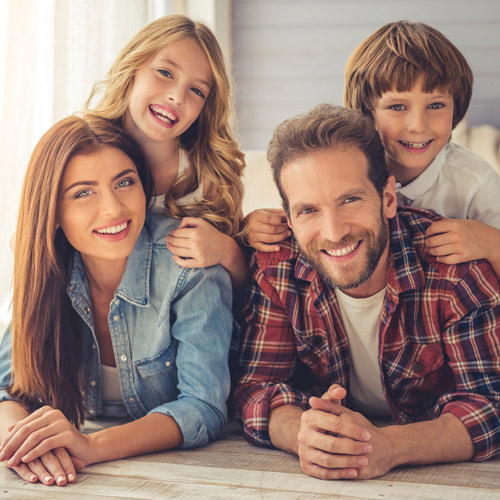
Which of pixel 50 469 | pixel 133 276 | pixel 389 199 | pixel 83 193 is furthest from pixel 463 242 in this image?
pixel 50 469

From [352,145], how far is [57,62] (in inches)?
53.2

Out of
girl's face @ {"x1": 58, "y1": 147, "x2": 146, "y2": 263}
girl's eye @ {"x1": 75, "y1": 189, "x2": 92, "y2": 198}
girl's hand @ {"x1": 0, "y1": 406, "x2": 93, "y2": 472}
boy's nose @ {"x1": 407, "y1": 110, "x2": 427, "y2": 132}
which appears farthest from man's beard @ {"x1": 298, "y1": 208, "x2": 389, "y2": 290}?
girl's hand @ {"x1": 0, "y1": 406, "x2": 93, "y2": 472}

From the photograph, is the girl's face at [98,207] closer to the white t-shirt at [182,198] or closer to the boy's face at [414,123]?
the white t-shirt at [182,198]

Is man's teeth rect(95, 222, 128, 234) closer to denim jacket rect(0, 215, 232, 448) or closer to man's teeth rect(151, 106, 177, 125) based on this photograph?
denim jacket rect(0, 215, 232, 448)

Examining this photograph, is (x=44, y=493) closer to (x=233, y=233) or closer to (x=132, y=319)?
(x=132, y=319)

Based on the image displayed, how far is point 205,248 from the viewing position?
1864mm

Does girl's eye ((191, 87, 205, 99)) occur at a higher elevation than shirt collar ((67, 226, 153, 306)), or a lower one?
higher

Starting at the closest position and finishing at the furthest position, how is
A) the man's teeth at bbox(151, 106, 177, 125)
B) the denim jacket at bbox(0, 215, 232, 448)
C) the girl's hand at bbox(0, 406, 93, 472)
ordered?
the girl's hand at bbox(0, 406, 93, 472), the denim jacket at bbox(0, 215, 232, 448), the man's teeth at bbox(151, 106, 177, 125)

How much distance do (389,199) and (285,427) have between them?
62 cm

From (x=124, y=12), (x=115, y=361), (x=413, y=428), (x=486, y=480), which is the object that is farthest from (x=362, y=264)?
(x=124, y=12)

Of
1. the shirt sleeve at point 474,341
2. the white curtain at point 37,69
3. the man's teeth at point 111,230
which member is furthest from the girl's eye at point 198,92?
the shirt sleeve at point 474,341

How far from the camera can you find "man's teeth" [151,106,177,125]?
6.66 feet

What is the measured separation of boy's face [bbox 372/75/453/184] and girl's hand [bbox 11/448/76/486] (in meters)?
1.19

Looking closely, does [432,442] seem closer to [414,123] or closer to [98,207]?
[414,123]
